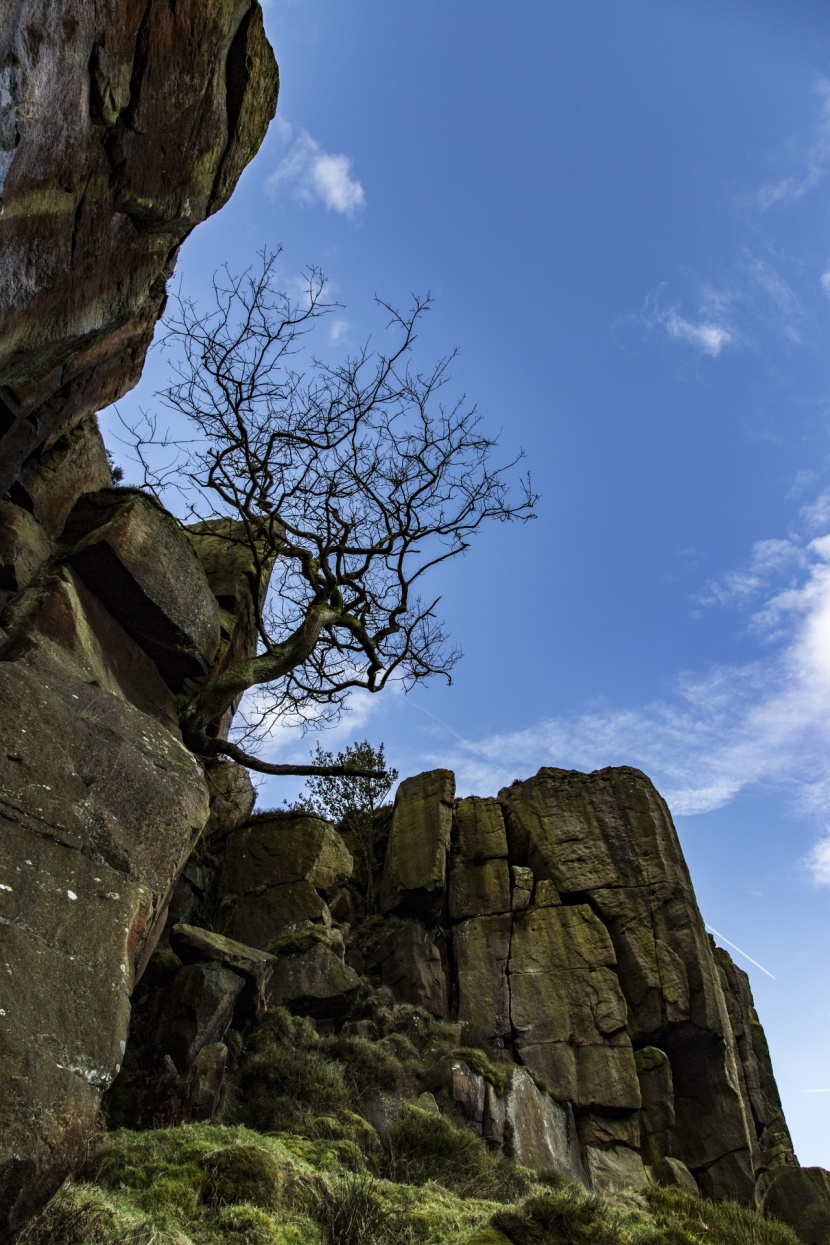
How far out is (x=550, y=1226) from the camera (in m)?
6.29

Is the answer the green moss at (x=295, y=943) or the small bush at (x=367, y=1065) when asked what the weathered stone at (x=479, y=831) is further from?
the small bush at (x=367, y=1065)

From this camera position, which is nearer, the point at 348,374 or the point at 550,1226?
the point at 550,1226

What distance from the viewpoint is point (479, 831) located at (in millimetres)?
19594

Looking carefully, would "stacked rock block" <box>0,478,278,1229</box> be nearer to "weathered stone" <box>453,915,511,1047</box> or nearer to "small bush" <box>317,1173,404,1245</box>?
"small bush" <box>317,1173,404,1245</box>

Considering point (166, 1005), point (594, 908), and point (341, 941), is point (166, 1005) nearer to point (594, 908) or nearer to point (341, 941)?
point (341, 941)

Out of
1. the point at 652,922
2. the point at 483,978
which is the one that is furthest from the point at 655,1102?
the point at 483,978

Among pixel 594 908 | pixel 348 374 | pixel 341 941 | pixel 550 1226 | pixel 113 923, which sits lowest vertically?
pixel 550 1226

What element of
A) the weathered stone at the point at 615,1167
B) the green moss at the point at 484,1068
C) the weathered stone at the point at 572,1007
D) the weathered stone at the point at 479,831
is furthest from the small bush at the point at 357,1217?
the weathered stone at the point at 479,831

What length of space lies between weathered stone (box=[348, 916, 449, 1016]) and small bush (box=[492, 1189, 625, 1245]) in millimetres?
9677

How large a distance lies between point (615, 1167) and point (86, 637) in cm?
1302

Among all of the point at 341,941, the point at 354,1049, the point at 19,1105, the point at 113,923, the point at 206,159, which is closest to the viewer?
the point at 19,1105

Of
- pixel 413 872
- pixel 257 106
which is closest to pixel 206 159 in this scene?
pixel 257 106

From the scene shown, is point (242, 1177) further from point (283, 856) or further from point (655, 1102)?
point (655, 1102)

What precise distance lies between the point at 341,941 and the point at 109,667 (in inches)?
312
